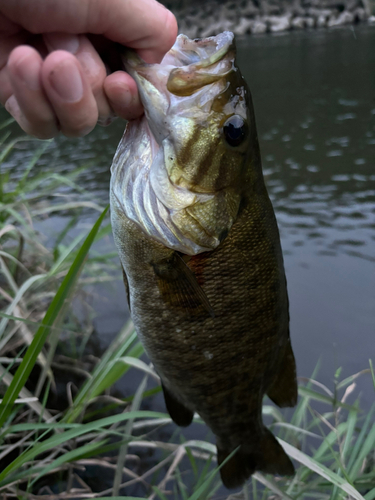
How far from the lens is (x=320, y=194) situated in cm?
596

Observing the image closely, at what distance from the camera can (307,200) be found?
230 inches

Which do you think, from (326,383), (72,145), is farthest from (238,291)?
(72,145)

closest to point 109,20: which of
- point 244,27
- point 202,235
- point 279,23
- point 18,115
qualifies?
point 18,115

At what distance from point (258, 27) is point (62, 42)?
113 ft

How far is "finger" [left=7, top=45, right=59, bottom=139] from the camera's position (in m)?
0.89

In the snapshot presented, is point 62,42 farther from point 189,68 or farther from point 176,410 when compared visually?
point 176,410

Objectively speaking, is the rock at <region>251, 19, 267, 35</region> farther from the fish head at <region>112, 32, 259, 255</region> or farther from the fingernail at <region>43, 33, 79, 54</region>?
the fingernail at <region>43, 33, 79, 54</region>

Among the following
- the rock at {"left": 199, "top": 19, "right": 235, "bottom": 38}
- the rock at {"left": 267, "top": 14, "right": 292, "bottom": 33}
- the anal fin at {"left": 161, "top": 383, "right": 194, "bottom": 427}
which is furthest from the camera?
the rock at {"left": 199, "top": 19, "right": 235, "bottom": 38}

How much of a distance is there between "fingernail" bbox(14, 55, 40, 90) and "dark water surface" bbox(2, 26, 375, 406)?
2.13 metres

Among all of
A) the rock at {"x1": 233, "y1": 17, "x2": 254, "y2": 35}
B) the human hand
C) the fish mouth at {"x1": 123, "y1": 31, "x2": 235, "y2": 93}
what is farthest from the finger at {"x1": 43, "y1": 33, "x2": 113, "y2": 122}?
the rock at {"x1": 233, "y1": 17, "x2": 254, "y2": 35}

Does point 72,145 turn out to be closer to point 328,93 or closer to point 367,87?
point 328,93

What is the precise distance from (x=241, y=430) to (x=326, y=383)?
5.37 ft

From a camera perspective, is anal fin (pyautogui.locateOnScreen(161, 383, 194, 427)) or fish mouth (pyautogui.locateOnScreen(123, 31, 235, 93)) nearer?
fish mouth (pyautogui.locateOnScreen(123, 31, 235, 93))

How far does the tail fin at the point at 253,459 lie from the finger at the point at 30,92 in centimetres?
136
